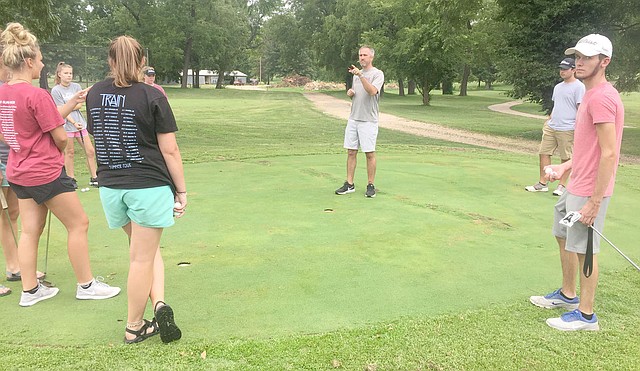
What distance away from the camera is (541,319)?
3.54 m

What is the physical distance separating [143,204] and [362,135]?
4662 millimetres

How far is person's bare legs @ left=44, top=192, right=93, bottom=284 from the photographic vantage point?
143 inches

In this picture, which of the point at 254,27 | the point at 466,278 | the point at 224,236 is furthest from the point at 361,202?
the point at 254,27

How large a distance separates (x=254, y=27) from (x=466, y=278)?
8153 cm

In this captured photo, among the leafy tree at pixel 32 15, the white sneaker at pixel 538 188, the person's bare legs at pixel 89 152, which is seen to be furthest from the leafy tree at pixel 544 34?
the leafy tree at pixel 32 15

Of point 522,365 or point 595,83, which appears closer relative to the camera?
point 522,365

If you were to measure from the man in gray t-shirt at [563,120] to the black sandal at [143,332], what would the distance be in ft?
17.9

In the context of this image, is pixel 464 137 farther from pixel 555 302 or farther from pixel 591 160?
pixel 591 160

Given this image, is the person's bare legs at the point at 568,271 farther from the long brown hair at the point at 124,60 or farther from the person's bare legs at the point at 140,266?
the long brown hair at the point at 124,60

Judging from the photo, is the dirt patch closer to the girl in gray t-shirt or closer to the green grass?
the green grass

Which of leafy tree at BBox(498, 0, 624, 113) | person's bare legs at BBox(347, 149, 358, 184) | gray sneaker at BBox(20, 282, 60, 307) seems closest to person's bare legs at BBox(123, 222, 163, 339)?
gray sneaker at BBox(20, 282, 60, 307)

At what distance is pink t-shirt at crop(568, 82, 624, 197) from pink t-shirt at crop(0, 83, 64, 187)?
3371 millimetres

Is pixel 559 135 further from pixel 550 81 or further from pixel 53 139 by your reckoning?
pixel 550 81

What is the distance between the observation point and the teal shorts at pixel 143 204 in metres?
2.97
